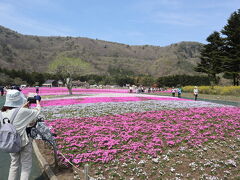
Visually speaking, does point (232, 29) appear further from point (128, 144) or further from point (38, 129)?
point (38, 129)

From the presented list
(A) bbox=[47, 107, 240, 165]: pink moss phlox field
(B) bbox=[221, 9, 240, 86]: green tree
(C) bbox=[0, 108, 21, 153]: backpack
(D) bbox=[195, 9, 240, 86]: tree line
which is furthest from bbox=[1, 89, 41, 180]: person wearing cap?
(B) bbox=[221, 9, 240, 86]: green tree

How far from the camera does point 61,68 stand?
3528cm

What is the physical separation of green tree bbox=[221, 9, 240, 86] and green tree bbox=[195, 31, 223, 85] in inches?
60.5

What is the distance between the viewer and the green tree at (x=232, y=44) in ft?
139

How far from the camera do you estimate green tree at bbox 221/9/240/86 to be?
1665 inches

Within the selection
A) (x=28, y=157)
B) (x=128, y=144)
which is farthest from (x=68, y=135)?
(x=28, y=157)

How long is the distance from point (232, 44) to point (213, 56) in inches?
207

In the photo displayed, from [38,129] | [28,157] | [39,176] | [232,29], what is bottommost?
[39,176]

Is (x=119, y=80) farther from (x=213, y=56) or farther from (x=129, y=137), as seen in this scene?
(x=129, y=137)

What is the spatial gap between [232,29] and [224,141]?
4410 centimetres

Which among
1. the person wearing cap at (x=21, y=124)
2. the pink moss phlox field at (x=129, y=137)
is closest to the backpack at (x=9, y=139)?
the person wearing cap at (x=21, y=124)

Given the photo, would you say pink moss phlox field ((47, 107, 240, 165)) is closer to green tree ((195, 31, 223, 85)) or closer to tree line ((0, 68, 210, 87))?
green tree ((195, 31, 223, 85))

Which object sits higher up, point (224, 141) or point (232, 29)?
point (232, 29)

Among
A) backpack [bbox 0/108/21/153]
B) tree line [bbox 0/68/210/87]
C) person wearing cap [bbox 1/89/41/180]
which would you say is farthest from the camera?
tree line [bbox 0/68/210/87]
